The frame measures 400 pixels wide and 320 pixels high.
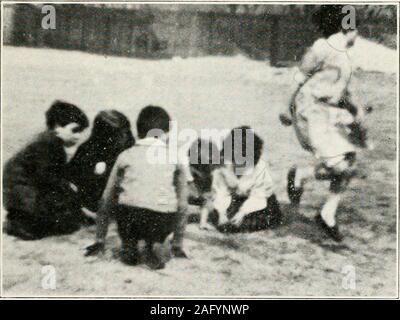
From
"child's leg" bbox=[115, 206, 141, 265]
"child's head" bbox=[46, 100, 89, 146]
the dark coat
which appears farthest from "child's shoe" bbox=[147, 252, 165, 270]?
"child's head" bbox=[46, 100, 89, 146]

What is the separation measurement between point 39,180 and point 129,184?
0.76 m

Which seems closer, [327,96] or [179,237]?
[179,237]

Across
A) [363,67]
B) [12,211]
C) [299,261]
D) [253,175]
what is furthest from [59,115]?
[363,67]

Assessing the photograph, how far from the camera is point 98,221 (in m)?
4.00

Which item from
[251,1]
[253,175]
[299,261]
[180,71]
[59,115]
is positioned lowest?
[299,261]

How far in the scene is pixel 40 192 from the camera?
3.99 meters

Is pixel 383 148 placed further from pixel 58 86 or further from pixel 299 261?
pixel 58 86

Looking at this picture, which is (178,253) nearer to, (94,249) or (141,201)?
(141,201)

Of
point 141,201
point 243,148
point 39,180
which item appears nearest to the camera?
point 141,201

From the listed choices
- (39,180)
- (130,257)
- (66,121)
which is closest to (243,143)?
(130,257)

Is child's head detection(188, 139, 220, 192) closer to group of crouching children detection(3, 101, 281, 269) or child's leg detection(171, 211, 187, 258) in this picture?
group of crouching children detection(3, 101, 281, 269)

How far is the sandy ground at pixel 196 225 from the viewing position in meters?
3.97

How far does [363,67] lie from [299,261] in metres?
1.73

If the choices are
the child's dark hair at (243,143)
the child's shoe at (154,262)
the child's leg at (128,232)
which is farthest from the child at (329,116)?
the child's leg at (128,232)
